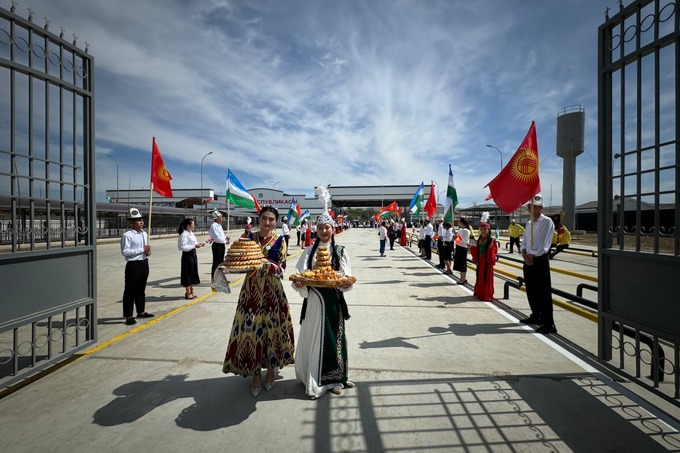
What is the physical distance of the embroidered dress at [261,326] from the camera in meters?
3.07

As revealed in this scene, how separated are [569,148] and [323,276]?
4622cm

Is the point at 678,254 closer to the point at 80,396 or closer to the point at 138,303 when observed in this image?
the point at 80,396

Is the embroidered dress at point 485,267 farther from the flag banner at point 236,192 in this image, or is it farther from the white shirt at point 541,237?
the flag banner at point 236,192

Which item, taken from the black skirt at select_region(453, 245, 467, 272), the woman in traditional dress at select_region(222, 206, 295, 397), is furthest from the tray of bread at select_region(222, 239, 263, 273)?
the black skirt at select_region(453, 245, 467, 272)

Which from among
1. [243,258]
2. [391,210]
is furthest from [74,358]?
[391,210]

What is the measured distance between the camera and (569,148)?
126 ft

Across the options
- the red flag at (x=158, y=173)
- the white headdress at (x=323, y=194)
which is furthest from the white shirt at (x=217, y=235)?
the white headdress at (x=323, y=194)

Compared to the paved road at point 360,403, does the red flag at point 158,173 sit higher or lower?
higher

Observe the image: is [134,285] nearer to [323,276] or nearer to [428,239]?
[323,276]

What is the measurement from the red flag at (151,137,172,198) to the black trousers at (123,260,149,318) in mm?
1960

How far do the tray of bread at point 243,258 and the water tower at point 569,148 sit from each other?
4279cm

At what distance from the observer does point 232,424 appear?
8.61 ft

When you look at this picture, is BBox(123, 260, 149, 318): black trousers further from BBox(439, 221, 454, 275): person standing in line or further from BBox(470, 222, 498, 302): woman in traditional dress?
BBox(439, 221, 454, 275): person standing in line

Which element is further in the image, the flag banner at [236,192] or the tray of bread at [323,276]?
the flag banner at [236,192]
